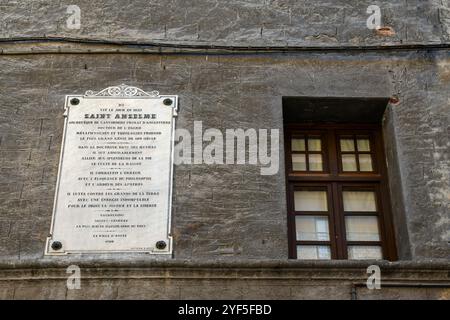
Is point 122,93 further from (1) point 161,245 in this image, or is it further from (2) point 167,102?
(1) point 161,245

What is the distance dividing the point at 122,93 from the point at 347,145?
7.28ft

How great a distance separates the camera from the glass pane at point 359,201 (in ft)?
23.5

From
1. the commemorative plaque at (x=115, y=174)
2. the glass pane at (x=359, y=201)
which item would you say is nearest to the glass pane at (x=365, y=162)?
the glass pane at (x=359, y=201)

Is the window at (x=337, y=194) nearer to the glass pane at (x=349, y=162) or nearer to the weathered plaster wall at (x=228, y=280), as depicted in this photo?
the glass pane at (x=349, y=162)

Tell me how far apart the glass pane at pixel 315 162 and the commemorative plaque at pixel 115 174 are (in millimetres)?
1357

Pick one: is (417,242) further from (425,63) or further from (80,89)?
(80,89)

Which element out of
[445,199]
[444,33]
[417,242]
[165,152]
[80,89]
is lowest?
[417,242]

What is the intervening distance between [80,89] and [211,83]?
1.26 m

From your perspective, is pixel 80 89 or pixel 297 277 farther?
pixel 80 89

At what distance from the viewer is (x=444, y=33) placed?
8.00 m
